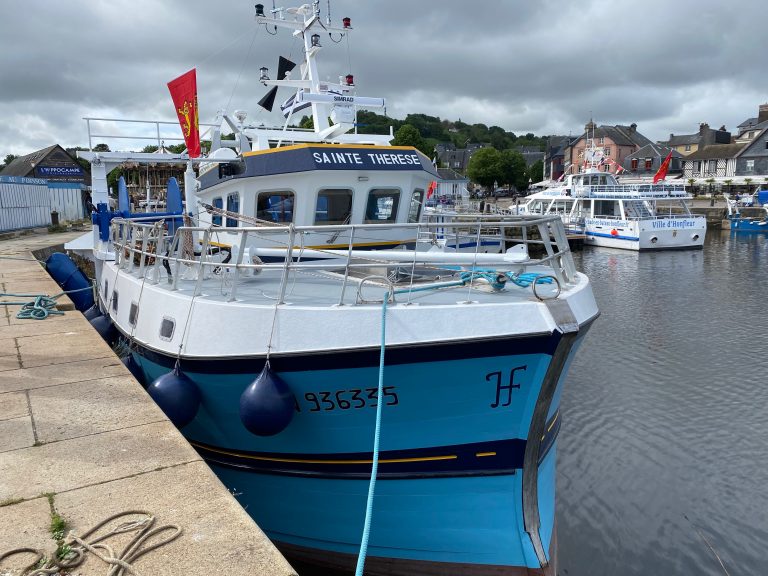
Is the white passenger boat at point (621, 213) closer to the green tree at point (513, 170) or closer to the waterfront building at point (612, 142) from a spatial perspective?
the waterfront building at point (612, 142)

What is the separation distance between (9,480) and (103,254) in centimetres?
659

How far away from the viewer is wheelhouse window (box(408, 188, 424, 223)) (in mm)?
8922

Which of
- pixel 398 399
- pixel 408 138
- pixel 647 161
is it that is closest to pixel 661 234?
pixel 398 399

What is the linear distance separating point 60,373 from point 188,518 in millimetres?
3570

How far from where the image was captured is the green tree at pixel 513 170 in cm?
8062

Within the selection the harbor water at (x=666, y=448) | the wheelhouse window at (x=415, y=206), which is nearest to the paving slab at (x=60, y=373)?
the wheelhouse window at (x=415, y=206)

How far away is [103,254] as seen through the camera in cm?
1010

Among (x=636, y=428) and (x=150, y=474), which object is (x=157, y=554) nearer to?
(x=150, y=474)

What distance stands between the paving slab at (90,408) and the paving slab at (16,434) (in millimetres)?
69

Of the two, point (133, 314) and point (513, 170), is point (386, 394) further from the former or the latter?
point (513, 170)

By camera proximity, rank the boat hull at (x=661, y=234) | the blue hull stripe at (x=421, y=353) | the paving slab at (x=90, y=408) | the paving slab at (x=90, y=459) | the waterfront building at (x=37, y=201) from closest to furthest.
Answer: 1. the paving slab at (x=90, y=459)
2. the blue hull stripe at (x=421, y=353)
3. the paving slab at (x=90, y=408)
4. the waterfront building at (x=37, y=201)
5. the boat hull at (x=661, y=234)

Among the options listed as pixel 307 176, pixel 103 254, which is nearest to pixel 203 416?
pixel 307 176

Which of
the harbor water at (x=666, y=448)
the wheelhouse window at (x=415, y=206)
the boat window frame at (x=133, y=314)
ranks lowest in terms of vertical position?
the harbor water at (x=666, y=448)

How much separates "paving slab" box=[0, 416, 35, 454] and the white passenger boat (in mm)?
33965
